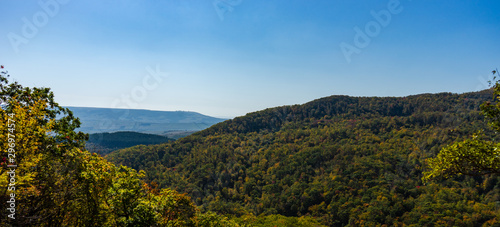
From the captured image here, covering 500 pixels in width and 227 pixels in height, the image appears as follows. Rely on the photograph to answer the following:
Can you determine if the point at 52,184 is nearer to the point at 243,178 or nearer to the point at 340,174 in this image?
the point at 340,174

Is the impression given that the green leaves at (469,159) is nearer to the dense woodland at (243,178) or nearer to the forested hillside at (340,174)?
the dense woodland at (243,178)

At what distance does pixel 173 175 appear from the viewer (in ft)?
455

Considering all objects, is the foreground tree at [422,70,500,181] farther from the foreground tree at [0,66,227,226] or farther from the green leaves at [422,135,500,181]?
the foreground tree at [0,66,227,226]

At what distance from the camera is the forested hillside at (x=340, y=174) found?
3457 inches

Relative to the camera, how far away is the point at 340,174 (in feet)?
391

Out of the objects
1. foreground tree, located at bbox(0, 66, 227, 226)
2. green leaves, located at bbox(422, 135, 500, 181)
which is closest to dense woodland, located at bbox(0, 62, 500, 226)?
foreground tree, located at bbox(0, 66, 227, 226)

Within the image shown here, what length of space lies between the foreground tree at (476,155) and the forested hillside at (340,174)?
73.8 m

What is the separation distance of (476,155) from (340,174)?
390ft

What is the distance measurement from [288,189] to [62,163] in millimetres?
113750

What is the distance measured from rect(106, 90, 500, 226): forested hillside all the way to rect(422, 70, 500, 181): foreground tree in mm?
73838

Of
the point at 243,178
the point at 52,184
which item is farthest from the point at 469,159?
the point at 243,178

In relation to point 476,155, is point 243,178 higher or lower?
lower

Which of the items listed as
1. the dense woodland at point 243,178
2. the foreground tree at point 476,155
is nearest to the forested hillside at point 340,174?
the dense woodland at point 243,178

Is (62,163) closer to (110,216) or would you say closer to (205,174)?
(110,216)
